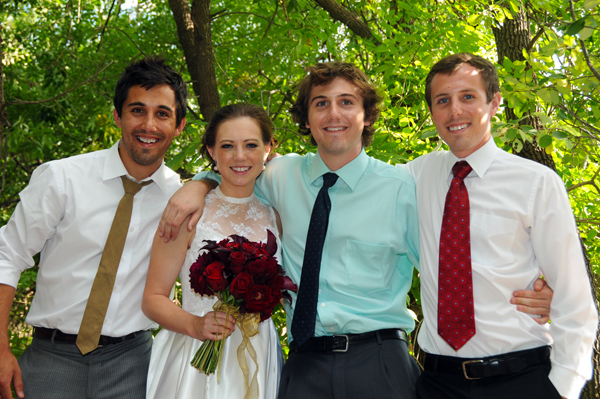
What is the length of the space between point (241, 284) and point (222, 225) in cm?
71

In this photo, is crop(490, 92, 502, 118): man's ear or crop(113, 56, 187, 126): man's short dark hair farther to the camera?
crop(113, 56, 187, 126): man's short dark hair

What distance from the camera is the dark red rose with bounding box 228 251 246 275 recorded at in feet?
7.50

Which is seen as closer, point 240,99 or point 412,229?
point 412,229

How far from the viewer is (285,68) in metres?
5.75

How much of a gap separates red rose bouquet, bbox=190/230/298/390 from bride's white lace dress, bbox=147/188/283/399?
7.1 inches

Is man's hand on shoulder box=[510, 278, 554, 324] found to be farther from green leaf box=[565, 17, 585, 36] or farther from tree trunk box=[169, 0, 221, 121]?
tree trunk box=[169, 0, 221, 121]

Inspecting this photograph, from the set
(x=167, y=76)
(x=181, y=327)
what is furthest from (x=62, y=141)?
(x=181, y=327)

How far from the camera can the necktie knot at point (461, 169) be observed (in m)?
2.55

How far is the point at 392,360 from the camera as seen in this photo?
98.0 inches

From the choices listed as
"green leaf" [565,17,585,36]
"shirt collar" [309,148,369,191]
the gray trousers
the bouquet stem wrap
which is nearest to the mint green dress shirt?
"shirt collar" [309,148,369,191]

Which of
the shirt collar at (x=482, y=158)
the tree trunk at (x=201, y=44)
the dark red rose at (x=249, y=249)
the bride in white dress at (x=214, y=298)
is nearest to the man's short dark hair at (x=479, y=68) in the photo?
the shirt collar at (x=482, y=158)

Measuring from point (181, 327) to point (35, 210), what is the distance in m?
1.13

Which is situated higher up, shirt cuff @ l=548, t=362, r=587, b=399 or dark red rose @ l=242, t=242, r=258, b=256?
dark red rose @ l=242, t=242, r=258, b=256

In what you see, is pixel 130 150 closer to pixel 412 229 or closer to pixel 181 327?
pixel 181 327
